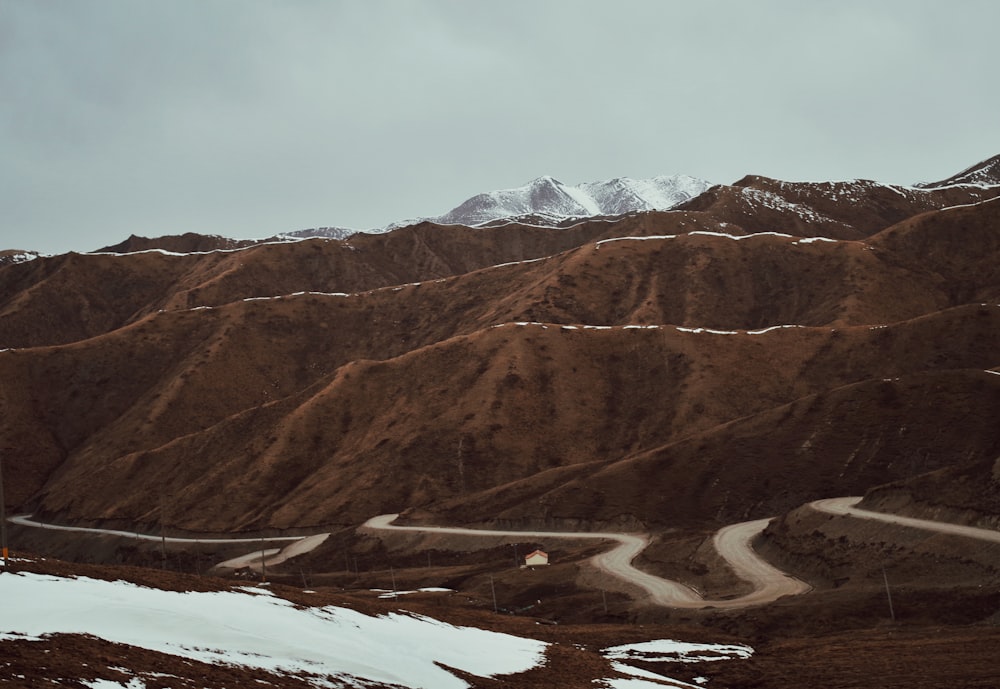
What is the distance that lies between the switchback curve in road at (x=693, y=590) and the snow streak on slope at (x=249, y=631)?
1176 inches

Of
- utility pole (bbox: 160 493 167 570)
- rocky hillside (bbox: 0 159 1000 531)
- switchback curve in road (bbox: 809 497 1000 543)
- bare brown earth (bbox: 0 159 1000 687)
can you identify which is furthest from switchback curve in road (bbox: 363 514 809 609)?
utility pole (bbox: 160 493 167 570)

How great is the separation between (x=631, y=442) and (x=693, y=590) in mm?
65257

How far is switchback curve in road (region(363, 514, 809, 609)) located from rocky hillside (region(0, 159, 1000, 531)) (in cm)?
416

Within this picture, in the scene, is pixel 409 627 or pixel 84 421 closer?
pixel 409 627

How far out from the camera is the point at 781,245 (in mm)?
193375

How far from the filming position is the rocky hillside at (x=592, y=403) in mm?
100188

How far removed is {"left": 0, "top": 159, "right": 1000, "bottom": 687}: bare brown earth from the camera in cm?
5894

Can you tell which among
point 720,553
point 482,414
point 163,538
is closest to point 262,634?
point 720,553

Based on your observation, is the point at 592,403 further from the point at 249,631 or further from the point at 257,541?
the point at 249,631

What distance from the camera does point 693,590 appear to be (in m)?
70.6

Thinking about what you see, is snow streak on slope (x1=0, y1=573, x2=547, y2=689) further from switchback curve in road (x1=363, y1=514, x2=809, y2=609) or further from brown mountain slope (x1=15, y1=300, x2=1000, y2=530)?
brown mountain slope (x1=15, y1=300, x2=1000, y2=530)

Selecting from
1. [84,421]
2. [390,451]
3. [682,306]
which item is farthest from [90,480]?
[682,306]

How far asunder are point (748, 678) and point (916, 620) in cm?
1650

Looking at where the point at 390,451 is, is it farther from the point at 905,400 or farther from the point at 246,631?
the point at 246,631
